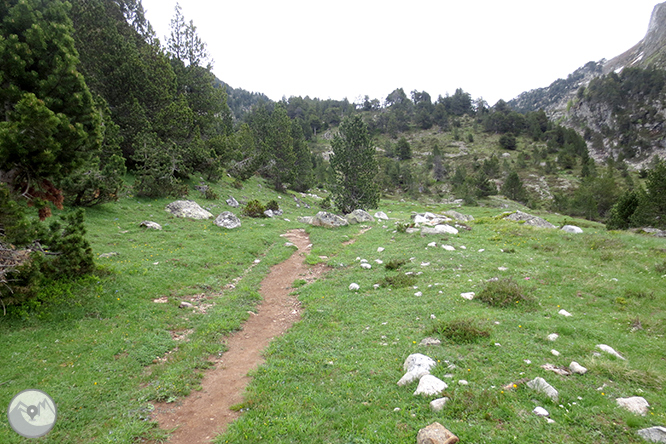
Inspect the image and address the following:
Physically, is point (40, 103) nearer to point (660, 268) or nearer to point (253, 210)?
point (253, 210)

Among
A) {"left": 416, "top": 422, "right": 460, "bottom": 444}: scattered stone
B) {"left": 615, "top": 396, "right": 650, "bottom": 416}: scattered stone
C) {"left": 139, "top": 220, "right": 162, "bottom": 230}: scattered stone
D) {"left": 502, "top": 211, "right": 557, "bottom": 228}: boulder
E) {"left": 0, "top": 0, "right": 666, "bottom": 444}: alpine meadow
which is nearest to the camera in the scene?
{"left": 416, "top": 422, "right": 460, "bottom": 444}: scattered stone

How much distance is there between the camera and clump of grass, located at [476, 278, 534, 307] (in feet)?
33.7

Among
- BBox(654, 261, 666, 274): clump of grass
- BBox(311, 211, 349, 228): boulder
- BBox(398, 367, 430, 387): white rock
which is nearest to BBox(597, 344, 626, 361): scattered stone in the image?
BBox(398, 367, 430, 387): white rock

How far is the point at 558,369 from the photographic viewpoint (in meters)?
6.39

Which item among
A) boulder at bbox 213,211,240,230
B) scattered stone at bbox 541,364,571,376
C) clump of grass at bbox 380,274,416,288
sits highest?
boulder at bbox 213,211,240,230

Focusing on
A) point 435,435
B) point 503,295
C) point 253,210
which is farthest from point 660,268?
point 253,210

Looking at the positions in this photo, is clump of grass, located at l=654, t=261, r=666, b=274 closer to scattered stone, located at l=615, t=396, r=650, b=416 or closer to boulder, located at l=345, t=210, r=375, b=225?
scattered stone, located at l=615, t=396, r=650, b=416

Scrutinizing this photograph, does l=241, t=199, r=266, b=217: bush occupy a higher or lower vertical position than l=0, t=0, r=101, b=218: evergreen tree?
lower

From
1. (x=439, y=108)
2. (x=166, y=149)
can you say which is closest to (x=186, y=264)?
(x=166, y=149)

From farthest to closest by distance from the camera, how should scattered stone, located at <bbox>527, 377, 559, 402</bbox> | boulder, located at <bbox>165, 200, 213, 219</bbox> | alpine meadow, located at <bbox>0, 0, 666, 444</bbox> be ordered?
boulder, located at <bbox>165, 200, 213, 219</bbox> < alpine meadow, located at <bbox>0, 0, 666, 444</bbox> < scattered stone, located at <bbox>527, 377, 559, 402</bbox>

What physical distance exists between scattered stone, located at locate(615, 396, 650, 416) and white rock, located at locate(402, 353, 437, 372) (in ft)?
11.0

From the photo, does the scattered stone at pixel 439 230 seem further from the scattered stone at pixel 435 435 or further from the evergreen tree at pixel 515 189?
the evergreen tree at pixel 515 189

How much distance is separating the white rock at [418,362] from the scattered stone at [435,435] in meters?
1.92

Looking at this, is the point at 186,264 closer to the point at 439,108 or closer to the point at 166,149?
the point at 166,149
